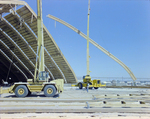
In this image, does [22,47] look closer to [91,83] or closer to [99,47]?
[99,47]

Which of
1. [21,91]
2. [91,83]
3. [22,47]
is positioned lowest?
[91,83]

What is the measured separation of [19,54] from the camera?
4003 centimetres

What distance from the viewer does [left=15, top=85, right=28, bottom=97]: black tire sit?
492 inches

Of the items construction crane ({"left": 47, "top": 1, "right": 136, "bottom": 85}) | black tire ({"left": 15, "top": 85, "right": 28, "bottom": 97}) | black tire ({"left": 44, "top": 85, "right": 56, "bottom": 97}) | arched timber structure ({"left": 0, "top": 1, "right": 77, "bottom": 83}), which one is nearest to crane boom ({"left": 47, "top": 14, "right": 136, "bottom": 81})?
construction crane ({"left": 47, "top": 1, "right": 136, "bottom": 85})

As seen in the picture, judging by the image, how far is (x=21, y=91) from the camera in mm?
12648

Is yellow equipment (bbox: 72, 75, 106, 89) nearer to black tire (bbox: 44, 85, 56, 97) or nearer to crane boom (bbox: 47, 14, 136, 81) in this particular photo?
black tire (bbox: 44, 85, 56, 97)

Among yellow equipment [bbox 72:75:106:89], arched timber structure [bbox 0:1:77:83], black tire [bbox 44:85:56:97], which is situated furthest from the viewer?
arched timber structure [bbox 0:1:77:83]

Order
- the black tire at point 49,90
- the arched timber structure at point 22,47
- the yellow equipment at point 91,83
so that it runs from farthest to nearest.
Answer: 1. the arched timber structure at point 22,47
2. the yellow equipment at point 91,83
3. the black tire at point 49,90

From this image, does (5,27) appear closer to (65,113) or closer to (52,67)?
(52,67)

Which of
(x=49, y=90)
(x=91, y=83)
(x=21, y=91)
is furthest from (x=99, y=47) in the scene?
(x=21, y=91)

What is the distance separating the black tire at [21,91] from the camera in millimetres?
12508

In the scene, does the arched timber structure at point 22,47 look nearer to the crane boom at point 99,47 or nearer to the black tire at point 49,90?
the crane boom at point 99,47

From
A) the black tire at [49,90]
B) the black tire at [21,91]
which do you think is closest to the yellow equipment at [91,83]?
the black tire at [49,90]

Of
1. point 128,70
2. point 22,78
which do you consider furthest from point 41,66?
point 22,78
